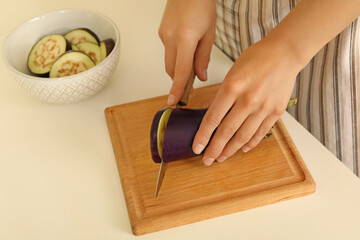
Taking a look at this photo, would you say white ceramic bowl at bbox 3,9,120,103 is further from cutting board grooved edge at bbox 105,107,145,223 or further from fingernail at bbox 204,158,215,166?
fingernail at bbox 204,158,215,166

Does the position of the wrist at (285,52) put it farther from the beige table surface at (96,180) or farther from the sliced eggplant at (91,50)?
the sliced eggplant at (91,50)

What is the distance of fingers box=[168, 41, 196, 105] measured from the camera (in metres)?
0.94

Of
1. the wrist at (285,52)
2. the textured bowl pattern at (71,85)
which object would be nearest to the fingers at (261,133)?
the wrist at (285,52)

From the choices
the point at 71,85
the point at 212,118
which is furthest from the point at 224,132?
the point at 71,85

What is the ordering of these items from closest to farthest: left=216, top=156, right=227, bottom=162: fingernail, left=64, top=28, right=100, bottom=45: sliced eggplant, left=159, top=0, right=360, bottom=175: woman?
left=159, top=0, right=360, bottom=175: woman, left=216, top=156, right=227, bottom=162: fingernail, left=64, top=28, right=100, bottom=45: sliced eggplant

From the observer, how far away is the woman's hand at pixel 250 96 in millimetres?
778

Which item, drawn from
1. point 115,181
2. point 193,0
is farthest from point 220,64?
point 115,181

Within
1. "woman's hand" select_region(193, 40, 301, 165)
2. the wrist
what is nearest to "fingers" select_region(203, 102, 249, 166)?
"woman's hand" select_region(193, 40, 301, 165)

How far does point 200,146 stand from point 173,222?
15 cm

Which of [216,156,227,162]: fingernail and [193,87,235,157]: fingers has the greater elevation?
[193,87,235,157]: fingers

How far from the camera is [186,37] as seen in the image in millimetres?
939

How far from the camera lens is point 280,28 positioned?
791 millimetres

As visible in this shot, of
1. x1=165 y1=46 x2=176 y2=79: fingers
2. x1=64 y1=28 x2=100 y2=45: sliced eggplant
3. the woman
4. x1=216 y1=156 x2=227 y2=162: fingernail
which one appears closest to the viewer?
the woman

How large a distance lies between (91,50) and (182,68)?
10.7 inches
